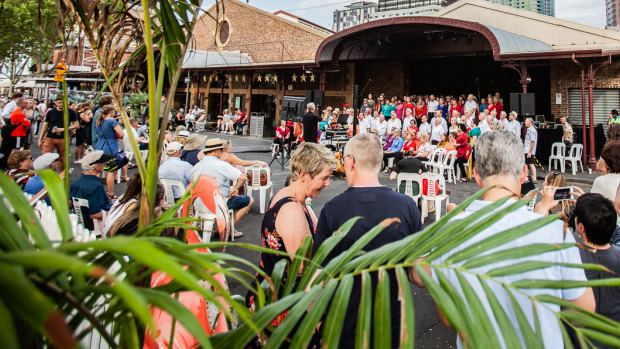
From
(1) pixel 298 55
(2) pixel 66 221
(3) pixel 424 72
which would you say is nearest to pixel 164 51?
(2) pixel 66 221

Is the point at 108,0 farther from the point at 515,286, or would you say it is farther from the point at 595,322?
the point at 595,322

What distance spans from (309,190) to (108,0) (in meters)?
1.34

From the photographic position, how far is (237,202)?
16.6ft

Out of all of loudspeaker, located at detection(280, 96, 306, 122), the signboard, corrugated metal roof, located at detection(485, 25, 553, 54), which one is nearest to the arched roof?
corrugated metal roof, located at detection(485, 25, 553, 54)

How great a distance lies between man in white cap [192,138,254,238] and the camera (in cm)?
468

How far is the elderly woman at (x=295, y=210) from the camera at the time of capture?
1.97m

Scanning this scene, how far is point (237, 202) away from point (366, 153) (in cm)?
343

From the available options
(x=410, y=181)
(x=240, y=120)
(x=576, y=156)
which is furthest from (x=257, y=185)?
(x=240, y=120)

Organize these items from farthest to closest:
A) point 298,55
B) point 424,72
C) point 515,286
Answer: point 298,55
point 424,72
point 515,286

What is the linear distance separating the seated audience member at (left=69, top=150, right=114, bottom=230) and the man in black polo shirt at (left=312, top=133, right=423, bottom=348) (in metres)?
3.26

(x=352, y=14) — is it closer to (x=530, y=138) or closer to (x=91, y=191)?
(x=530, y=138)

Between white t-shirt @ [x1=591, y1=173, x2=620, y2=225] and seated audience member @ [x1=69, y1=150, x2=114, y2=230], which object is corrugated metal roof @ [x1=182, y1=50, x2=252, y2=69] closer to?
seated audience member @ [x1=69, y1=150, x2=114, y2=230]

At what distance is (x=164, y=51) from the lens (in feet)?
4.21

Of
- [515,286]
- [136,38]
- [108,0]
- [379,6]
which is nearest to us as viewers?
[515,286]
